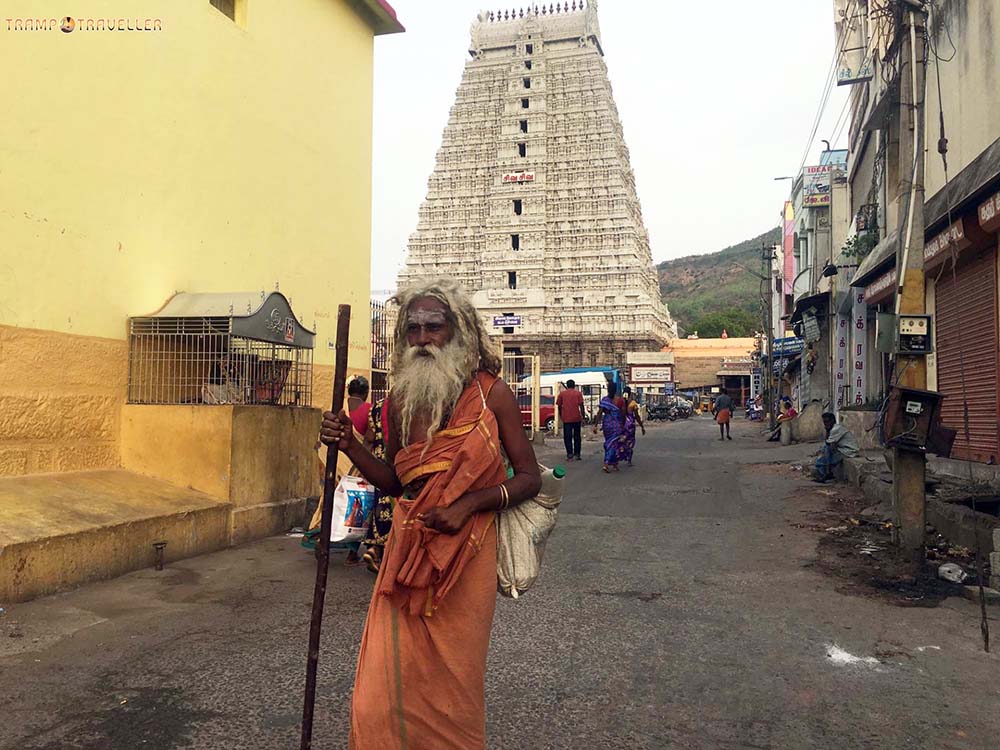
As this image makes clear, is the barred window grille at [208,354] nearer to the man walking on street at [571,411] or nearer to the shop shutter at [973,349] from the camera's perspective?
the shop shutter at [973,349]

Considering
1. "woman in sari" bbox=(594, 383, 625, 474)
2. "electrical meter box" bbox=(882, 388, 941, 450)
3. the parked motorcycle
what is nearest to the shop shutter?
"electrical meter box" bbox=(882, 388, 941, 450)

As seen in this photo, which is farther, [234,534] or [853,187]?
[853,187]

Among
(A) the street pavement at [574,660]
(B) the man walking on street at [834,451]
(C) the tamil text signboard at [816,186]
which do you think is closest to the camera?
(A) the street pavement at [574,660]

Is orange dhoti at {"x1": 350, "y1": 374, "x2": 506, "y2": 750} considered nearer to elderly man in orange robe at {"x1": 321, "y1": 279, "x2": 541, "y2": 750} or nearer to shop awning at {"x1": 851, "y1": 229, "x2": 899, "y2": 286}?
elderly man in orange robe at {"x1": 321, "y1": 279, "x2": 541, "y2": 750}

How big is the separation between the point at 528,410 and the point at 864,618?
1908cm

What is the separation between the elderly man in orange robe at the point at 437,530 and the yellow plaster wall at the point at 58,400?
4921mm

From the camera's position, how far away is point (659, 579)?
20.4 ft

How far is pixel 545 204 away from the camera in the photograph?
2003 inches

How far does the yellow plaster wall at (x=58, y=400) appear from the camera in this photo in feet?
20.6

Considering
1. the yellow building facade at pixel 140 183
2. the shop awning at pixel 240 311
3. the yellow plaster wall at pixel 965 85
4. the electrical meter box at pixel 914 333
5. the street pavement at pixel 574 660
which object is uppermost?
the yellow plaster wall at pixel 965 85

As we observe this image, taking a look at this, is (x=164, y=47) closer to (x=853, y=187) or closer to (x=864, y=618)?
(x=864, y=618)

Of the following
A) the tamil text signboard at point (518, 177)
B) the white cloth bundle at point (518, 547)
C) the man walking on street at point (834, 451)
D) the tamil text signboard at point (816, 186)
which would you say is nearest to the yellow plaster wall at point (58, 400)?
the white cloth bundle at point (518, 547)

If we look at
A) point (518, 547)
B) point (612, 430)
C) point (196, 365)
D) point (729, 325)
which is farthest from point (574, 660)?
point (729, 325)

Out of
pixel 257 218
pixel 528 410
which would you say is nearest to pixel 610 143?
pixel 528 410
